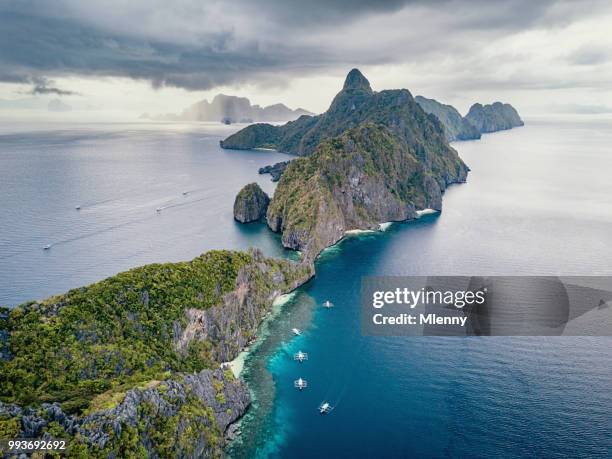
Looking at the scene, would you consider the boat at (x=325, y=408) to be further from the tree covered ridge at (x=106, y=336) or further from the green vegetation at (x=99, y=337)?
the green vegetation at (x=99, y=337)

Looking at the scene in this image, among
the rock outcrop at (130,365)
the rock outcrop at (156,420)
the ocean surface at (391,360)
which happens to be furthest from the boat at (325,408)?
the rock outcrop at (156,420)

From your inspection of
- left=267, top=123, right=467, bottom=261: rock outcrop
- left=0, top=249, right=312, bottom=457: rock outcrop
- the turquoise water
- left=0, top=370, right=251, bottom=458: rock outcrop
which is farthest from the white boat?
left=267, top=123, right=467, bottom=261: rock outcrop

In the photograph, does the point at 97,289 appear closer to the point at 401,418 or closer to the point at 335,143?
the point at 401,418

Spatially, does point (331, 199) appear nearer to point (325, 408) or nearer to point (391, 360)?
point (391, 360)

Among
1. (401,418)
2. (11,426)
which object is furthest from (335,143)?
(11,426)

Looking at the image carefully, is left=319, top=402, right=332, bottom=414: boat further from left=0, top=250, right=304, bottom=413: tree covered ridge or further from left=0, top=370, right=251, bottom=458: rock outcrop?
left=0, top=250, right=304, bottom=413: tree covered ridge

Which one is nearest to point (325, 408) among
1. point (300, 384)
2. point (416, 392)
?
point (300, 384)
